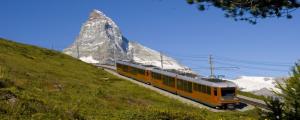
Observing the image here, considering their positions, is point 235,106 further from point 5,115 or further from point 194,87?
point 5,115

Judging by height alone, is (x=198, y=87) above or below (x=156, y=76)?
below

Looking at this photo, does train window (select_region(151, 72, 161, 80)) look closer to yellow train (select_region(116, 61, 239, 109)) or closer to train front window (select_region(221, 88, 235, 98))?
yellow train (select_region(116, 61, 239, 109))

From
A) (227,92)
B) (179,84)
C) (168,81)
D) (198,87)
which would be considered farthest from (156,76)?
(227,92)

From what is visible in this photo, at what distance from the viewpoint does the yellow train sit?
47844mm

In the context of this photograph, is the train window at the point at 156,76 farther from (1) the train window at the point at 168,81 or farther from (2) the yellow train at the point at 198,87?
(1) the train window at the point at 168,81

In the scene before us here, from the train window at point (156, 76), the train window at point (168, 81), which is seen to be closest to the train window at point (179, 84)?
the train window at point (168, 81)

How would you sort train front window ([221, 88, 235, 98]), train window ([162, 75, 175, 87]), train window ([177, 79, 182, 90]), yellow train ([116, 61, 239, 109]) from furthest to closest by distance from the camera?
train window ([162, 75, 175, 87]) < train window ([177, 79, 182, 90]) < train front window ([221, 88, 235, 98]) < yellow train ([116, 61, 239, 109])

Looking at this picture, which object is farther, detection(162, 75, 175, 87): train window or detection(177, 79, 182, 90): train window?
detection(162, 75, 175, 87): train window

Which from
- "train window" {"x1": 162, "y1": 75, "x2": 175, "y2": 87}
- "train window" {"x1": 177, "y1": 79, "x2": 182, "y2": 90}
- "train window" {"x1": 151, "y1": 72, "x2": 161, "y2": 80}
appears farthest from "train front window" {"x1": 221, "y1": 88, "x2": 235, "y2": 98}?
"train window" {"x1": 151, "y1": 72, "x2": 161, "y2": 80}

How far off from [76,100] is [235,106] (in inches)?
1062

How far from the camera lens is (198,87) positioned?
1977 inches

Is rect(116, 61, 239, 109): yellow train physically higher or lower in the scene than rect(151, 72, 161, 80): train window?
lower

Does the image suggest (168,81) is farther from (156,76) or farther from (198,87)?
(198,87)

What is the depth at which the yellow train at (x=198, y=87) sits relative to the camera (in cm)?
4784
